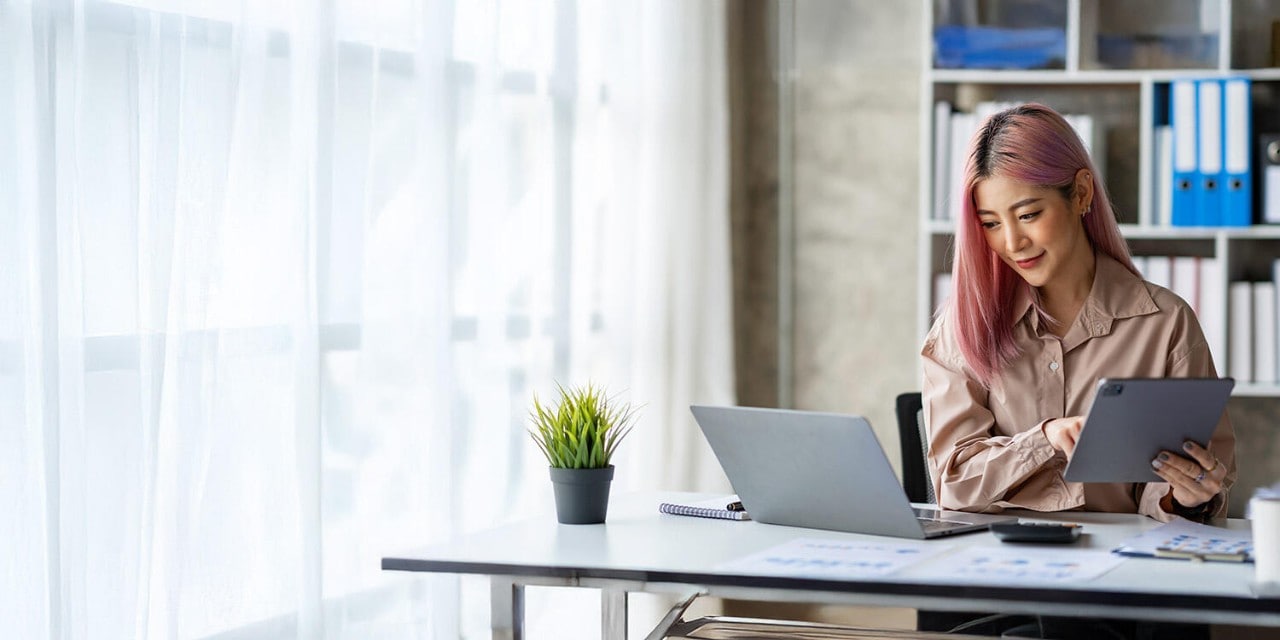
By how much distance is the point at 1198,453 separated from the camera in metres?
1.91

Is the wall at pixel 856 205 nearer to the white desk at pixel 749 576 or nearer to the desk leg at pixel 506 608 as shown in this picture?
the white desk at pixel 749 576

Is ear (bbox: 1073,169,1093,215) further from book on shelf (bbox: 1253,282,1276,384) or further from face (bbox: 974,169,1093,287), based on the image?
book on shelf (bbox: 1253,282,1276,384)

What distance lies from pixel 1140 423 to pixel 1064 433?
214mm

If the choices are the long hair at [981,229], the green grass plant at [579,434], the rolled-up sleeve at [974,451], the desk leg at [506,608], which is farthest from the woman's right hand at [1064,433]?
the desk leg at [506,608]

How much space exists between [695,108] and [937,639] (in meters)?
2.30

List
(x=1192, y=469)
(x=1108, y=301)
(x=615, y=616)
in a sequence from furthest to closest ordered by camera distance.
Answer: (x=1108, y=301) < (x=615, y=616) < (x=1192, y=469)

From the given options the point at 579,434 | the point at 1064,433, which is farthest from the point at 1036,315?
the point at 579,434

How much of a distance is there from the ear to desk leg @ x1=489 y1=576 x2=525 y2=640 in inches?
45.3

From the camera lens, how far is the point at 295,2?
2381 mm

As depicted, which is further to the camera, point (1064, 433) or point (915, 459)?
point (915, 459)

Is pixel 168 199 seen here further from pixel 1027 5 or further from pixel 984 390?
pixel 1027 5

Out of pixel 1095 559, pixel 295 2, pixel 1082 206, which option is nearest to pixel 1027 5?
pixel 1082 206

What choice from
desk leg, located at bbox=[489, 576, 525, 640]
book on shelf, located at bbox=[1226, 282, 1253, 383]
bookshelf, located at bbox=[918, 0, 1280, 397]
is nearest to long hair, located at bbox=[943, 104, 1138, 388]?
desk leg, located at bbox=[489, 576, 525, 640]

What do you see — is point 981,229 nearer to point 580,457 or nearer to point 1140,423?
point 1140,423
